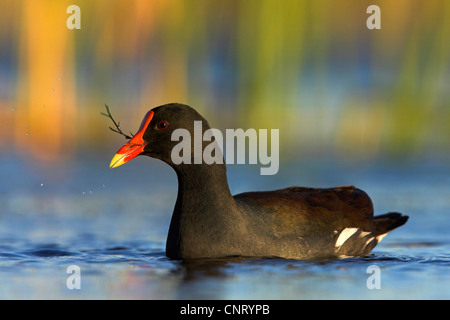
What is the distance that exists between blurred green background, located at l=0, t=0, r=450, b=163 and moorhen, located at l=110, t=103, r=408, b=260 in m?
5.51

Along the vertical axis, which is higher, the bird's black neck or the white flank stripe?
the bird's black neck

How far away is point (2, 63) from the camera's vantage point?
1502cm

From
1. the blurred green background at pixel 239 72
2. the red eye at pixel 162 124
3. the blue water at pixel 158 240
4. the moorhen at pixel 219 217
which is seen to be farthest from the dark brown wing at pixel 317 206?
the blurred green background at pixel 239 72

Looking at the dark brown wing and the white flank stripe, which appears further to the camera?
the white flank stripe

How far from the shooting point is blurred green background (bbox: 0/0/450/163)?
14180mm

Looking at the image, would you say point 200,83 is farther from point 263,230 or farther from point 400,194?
point 263,230

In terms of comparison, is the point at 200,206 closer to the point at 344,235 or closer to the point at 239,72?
the point at 344,235

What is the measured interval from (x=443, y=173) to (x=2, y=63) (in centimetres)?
717

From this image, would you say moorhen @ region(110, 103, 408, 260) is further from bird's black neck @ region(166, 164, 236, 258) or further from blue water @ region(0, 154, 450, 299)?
blue water @ region(0, 154, 450, 299)

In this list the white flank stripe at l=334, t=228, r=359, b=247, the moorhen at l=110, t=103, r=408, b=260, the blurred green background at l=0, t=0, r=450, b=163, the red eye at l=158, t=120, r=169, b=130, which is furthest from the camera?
the blurred green background at l=0, t=0, r=450, b=163

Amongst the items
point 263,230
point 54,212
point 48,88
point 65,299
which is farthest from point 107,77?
point 65,299

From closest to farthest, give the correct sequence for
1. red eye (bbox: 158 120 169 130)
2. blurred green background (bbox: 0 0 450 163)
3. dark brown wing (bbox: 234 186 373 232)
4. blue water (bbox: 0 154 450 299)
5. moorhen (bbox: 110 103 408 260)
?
blue water (bbox: 0 154 450 299) < moorhen (bbox: 110 103 408 260) < red eye (bbox: 158 120 169 130) < dark brown wing (bbox: 234 186 373 232) < blurred green background (bbox: 0 0 450 163)

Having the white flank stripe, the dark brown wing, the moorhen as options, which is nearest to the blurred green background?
the dark brown wing

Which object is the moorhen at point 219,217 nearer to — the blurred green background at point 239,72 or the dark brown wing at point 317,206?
the dark brown wing at point 317,206
